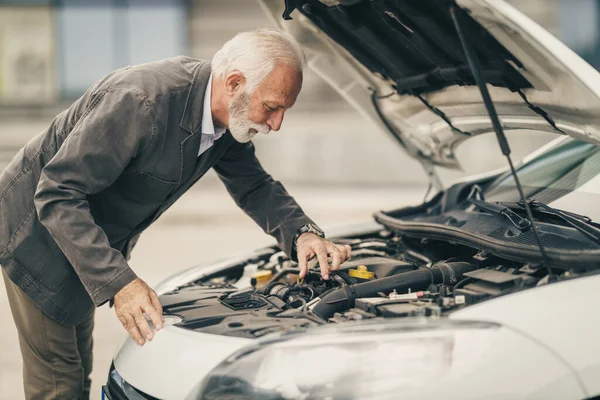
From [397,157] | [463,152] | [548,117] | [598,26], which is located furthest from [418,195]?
[548,117]

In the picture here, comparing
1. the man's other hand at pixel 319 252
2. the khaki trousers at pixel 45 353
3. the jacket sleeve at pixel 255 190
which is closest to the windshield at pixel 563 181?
the man's other hand at pixel 319 252

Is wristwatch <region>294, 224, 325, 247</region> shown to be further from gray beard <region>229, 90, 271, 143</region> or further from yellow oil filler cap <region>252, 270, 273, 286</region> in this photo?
gray beard <region>229, 90, 271, 143</region>

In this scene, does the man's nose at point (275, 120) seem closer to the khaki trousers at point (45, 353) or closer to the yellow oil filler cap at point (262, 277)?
the yellow oil filler cap at point (262, 277)

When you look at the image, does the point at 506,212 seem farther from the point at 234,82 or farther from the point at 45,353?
the point at 45,353

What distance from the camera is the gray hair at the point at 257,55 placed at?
2.54m

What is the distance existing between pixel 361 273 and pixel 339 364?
33.5 inches

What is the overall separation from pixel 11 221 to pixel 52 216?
1.14 ft

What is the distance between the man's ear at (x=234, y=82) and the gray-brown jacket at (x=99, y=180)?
0.39ft

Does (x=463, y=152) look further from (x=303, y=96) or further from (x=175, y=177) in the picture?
(x=303, y=96)

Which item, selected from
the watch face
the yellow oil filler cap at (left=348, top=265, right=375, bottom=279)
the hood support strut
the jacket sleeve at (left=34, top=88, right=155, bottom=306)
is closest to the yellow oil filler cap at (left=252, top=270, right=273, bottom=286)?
the watch face

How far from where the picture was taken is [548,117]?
2717 millimetres

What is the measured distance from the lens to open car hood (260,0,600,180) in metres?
2.21

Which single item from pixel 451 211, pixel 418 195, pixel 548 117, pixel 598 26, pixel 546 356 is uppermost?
pixel 548 117

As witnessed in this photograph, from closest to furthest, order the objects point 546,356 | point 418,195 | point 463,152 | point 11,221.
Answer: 1. point 546,356
2. point 11,221
3. point 463,152
4. point 418,195
